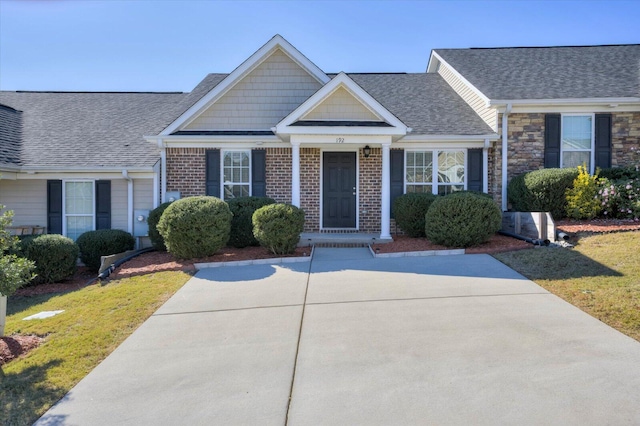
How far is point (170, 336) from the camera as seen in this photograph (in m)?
5.20

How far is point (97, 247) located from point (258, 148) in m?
4.95

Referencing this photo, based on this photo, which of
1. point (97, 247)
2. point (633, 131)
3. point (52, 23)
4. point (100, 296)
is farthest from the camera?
point (633, 131)

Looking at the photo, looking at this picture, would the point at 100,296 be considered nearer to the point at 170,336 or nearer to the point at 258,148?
the point at 170,336

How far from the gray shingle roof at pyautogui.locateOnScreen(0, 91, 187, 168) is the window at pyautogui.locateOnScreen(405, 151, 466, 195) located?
708 cm

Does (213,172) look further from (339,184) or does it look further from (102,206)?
(339,184)

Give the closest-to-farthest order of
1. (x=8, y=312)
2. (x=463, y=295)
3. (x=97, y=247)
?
(x=463, y=295), (x=8, y=312), (x=97, y=247)

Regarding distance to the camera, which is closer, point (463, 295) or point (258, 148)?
point (463, 295)

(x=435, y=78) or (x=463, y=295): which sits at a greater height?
(x=435, y=78)

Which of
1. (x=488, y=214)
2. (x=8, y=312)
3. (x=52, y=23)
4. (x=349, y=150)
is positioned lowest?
(x=8, y=312)

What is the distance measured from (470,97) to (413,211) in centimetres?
509

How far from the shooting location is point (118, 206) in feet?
39.8

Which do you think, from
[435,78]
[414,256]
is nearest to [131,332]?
[414,256]

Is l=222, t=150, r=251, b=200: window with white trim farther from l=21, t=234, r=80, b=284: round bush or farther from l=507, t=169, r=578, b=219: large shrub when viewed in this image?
l=507, t=169, r=578, b=219: large shrub

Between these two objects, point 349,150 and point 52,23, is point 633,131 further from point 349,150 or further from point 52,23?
point 52,23
